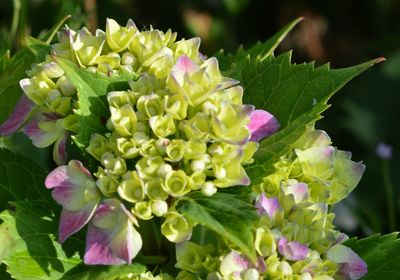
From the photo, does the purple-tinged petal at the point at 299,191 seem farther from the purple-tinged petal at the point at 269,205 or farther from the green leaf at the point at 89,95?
the green leaf at the point at 89,95

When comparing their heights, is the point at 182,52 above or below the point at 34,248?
above

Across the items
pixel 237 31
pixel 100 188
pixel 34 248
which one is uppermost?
pixel 100 188

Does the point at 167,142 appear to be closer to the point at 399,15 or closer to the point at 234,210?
the point at 234,210

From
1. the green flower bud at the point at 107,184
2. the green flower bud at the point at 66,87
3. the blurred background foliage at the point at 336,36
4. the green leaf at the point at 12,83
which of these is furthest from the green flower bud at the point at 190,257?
the blurred background foliage at the point at 336,36


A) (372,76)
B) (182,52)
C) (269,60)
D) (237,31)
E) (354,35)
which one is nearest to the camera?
(182,52)

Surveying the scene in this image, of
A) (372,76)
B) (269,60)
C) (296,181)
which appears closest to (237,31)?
(372,76)

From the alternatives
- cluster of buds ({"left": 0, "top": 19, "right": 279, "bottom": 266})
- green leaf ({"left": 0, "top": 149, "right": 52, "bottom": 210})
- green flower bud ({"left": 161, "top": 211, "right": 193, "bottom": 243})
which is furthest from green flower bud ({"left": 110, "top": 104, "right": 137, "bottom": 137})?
green leaf ({"left": 0, "top": 149, "right": 52, "bottom": 210})

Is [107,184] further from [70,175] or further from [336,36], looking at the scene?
[336,36]

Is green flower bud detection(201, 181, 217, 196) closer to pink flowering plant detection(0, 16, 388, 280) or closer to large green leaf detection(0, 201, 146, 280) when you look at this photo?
pink flowering plant detection(0, 16, 388, 280)
